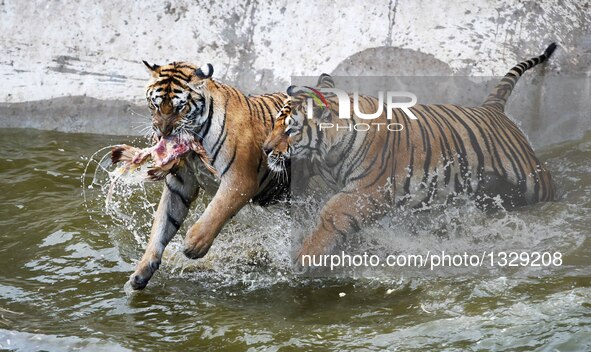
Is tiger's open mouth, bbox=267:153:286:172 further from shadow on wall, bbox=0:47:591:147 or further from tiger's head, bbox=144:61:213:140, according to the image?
shadow on wall, bbox=0:47:591:147

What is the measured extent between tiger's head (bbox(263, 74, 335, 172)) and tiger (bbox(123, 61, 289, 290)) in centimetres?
7

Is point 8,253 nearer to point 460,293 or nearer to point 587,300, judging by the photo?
point 460,293

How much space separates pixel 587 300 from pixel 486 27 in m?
2.52

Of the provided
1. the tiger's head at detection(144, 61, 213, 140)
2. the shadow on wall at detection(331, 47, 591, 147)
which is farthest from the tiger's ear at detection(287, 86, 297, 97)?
the shadow on wall at detection(331, 47, 591, 147)

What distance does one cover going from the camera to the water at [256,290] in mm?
3312

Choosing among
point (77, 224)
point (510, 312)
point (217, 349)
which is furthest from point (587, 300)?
point (77, 224)

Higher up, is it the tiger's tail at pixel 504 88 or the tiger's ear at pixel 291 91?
the tiger's tail at pixel 504 88

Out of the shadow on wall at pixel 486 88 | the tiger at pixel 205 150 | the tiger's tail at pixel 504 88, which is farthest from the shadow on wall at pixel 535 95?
the tiger at pixel 205 150

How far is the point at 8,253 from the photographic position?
171 inches

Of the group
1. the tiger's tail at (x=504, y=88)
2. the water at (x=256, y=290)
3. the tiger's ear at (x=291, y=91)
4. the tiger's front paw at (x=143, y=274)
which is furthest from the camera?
the tiger's tail at (x=504, y=88)

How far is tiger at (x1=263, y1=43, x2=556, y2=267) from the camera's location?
12.9 ft

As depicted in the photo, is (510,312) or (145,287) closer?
(510,312)

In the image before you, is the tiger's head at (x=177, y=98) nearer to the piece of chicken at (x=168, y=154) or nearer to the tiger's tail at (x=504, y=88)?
the piece of chicken at (x=168, y=154)

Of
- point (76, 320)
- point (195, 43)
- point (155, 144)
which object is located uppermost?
point (195, 43)
